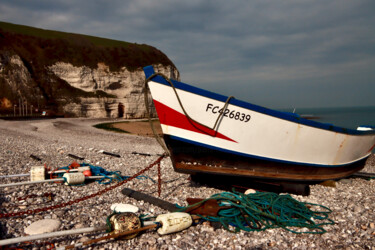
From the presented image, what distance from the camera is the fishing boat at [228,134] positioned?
18.6 feet

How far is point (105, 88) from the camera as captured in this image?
49.2m

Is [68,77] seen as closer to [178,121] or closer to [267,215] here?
[178,121]

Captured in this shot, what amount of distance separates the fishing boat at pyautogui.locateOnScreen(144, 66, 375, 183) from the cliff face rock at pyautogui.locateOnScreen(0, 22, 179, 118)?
127 feet

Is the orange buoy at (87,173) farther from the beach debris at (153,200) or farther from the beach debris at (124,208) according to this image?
the beach debris at (124,208)

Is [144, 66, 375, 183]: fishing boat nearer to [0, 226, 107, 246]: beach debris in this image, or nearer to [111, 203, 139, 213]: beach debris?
[111, 203, 139, 213]: beach debris

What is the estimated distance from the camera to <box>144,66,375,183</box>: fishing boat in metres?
5.67

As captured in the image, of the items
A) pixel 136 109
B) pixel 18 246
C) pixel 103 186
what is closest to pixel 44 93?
pixel 136 109

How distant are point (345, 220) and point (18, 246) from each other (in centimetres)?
563

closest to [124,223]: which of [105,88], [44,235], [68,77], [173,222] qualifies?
[173,222]

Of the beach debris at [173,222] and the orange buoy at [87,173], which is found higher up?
the beach debris at [173,222]

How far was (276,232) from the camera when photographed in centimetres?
429

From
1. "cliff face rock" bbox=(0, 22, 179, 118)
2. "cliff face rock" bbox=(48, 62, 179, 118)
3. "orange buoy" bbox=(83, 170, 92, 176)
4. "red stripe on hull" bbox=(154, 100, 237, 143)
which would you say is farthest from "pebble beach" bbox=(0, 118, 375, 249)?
"cliff face rock" bbox=(48, 62, 179, 118)

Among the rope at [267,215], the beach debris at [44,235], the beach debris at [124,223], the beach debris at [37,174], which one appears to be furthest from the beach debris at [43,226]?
the beach debris at [37,174]

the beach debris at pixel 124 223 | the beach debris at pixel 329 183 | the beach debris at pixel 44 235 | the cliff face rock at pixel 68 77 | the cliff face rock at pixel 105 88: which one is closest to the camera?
the beach debris at pixel 44 235
